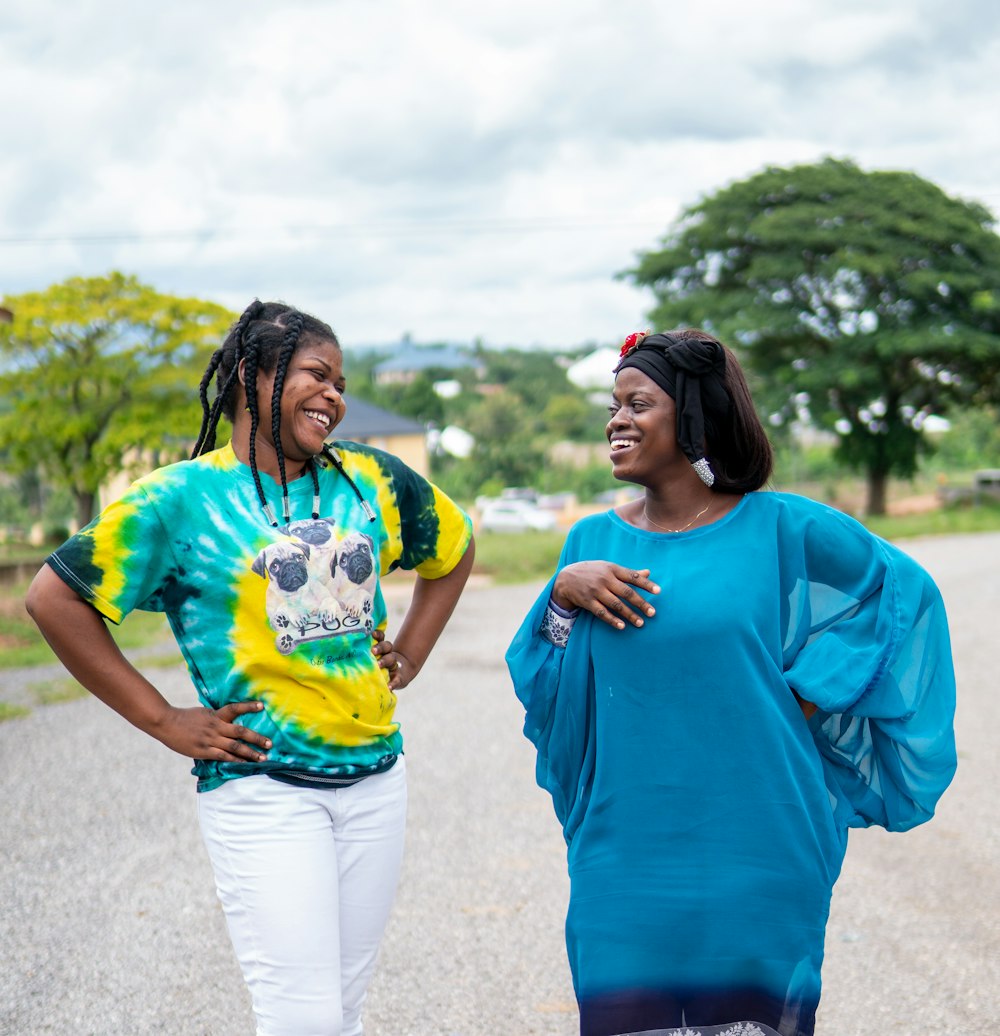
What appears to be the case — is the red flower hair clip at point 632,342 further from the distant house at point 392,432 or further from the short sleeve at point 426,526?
the distant house at point 392,432

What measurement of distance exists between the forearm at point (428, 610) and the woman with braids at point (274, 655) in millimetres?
376

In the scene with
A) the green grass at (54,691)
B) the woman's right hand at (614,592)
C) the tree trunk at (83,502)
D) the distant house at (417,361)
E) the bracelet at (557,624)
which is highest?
the woman's right hand at (614,592)

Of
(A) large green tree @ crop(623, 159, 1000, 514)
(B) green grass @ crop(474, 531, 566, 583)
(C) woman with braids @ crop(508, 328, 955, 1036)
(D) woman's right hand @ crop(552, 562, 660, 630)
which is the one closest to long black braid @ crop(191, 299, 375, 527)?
(D) woman's right hand @ crop(552, 562, 660, 630)

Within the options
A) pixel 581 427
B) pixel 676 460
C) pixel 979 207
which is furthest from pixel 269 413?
pixel 581 427

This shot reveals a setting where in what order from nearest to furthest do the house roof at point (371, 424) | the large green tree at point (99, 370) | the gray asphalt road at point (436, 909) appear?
the gray asphalt road at point (436, 909) → the large green tree at point (99, 370) → the house roof at point (371, 424)

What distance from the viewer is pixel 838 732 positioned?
271 centimetres

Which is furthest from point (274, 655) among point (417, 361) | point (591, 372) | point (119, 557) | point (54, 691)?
point (417, 361)

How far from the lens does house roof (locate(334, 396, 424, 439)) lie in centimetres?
4547

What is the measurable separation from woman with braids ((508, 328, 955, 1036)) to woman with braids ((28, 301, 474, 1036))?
419 mm

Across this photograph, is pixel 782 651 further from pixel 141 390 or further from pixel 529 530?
pixel 529 530

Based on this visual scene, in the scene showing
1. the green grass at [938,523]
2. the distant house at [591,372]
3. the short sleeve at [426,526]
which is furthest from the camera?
Answer: the distant house at [591,372]

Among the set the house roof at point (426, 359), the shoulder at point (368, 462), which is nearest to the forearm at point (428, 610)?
the shoulder at point (368, 462)

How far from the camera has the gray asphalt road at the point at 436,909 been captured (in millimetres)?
3758

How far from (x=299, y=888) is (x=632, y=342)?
136 cm
